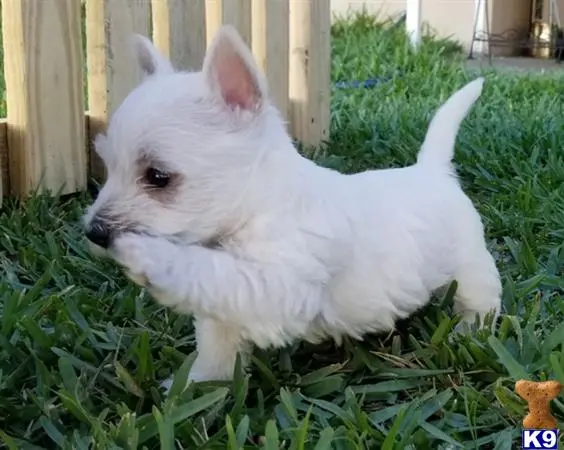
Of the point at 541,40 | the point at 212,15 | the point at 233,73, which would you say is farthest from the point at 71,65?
the point at 541,40

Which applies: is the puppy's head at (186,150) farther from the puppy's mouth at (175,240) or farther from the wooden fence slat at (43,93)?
the wooden fence slat at (43,93)

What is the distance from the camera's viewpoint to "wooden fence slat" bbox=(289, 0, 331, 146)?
4312 millimetres

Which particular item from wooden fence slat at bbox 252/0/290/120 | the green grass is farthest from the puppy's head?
wooden fence slat at bbox 252/0/290/120

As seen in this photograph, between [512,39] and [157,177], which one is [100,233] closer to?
[157,177]

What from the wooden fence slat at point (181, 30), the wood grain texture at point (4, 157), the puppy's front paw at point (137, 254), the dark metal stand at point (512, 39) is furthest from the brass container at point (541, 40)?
the puppy's front paw at point (137, 254)

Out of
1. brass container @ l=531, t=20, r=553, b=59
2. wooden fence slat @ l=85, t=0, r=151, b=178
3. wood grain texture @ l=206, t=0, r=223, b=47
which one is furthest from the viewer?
brass container @ l=531, t=20, r=553, b=59

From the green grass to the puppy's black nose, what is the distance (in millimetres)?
297

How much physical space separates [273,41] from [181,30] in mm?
679

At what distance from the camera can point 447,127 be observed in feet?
7.50

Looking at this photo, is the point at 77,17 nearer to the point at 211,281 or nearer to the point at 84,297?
the point at 84,297

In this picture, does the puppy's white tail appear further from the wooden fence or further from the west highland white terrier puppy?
the wooden fence

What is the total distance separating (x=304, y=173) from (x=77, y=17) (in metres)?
1.72

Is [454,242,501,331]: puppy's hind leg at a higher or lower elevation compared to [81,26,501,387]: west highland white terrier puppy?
lower

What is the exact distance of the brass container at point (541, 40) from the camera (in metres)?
10.0
